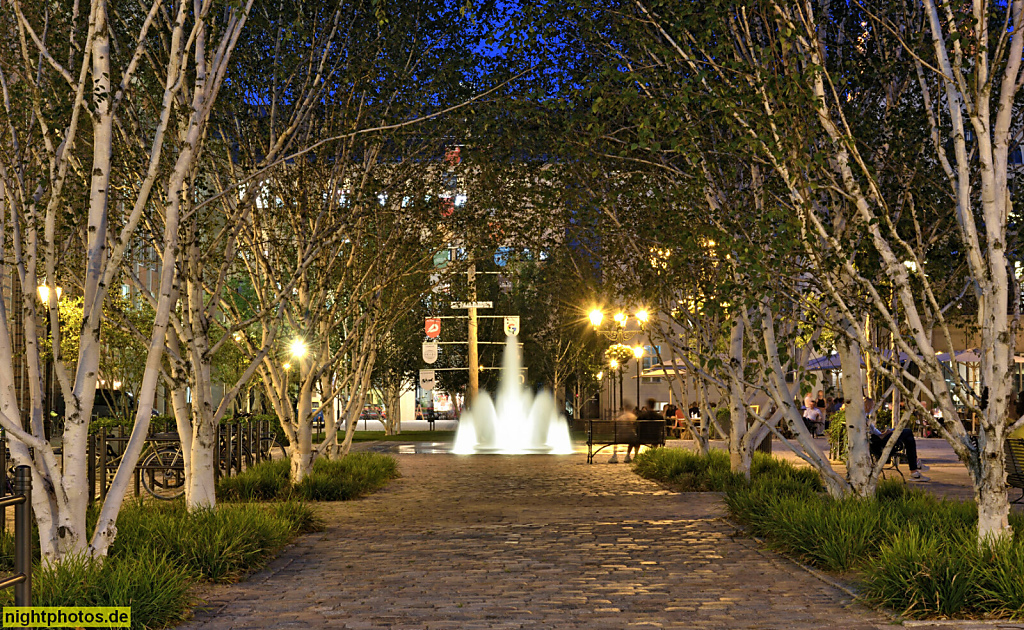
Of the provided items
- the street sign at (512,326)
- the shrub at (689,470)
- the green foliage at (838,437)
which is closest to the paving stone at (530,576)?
the shrub at (689,470)

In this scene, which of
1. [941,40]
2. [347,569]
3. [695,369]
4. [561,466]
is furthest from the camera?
[561,466]

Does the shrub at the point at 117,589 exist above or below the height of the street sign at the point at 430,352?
below

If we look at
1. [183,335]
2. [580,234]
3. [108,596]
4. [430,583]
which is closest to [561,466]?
[580,234]

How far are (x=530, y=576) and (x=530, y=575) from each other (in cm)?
5

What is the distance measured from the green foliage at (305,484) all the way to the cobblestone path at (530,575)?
83 centimetres

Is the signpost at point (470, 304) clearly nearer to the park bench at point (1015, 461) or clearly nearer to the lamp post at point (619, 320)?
the lamp post at point (619, 320)

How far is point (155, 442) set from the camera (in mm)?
18578

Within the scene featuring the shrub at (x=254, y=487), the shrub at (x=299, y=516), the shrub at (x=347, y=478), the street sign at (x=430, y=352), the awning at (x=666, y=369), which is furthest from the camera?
the street sign at (x=430, y=352)

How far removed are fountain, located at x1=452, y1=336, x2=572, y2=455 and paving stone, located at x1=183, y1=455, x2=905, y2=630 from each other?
1803cm

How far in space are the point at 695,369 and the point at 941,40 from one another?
9331 millimetres

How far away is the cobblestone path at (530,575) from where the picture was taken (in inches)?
314

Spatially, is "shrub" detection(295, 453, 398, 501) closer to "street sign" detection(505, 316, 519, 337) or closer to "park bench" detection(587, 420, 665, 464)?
"park bench" detection(587, 420, 665, 464)

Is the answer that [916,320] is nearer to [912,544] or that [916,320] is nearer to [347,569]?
[912,544]

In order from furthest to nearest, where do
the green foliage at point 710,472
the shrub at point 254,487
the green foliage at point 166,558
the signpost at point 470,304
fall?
the signpost at point 470,304 → the green foliage at point 710,472 → the shrub at point 254,487 → the green foliage at point 166,558
